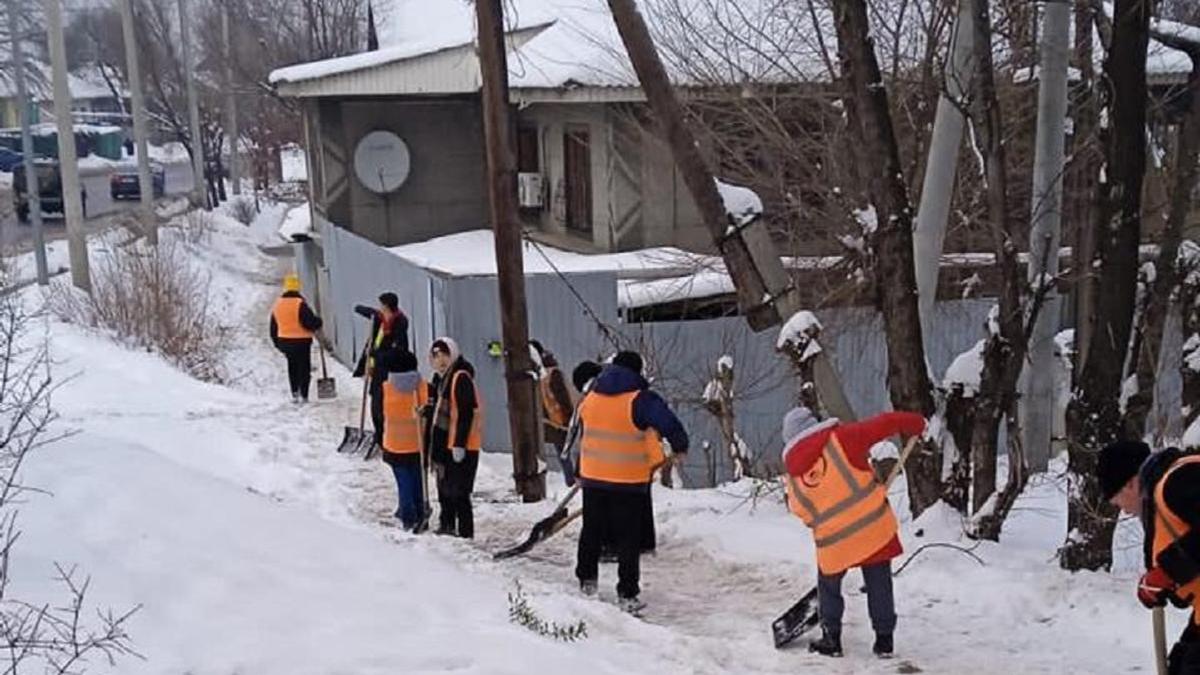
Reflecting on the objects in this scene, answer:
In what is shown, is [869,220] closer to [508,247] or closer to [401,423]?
[508,247]

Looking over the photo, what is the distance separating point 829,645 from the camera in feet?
19.6

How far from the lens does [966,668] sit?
18.9 feet

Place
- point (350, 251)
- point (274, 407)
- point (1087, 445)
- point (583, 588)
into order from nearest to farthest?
1. point (1087, 445)
2. point (583, 588)
3. point (274, 407)
4. point (350, 251)

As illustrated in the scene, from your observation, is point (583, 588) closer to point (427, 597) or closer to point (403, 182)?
point (427, 597)

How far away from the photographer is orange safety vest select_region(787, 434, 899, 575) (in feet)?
19.0

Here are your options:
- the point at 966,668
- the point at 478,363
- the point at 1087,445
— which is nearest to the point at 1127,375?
the point at 1087,445

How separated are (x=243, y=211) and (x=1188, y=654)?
134 feet

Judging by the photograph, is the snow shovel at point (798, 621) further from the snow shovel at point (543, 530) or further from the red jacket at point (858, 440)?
the snow shovel at point (543, 530)

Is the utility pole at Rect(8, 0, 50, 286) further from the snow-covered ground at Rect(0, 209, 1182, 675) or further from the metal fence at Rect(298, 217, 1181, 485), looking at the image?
the snow-covered ground at Rect(0, 209, 1182, 675)

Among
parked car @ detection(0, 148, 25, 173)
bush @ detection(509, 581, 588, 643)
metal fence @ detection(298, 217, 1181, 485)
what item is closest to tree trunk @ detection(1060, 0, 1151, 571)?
bush @ detection(509, 581, 588, 643)

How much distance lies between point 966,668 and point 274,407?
1017cm

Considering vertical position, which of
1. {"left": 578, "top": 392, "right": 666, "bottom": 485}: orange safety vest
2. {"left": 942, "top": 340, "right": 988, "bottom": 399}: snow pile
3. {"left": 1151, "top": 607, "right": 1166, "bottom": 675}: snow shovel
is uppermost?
{"left": 942, "top": 340, "right": 988, "bottom": 399}: snow pile

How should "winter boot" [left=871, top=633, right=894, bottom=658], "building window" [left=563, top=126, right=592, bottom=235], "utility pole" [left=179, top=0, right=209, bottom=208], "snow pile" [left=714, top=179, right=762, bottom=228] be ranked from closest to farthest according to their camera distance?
"winter boot" [left=871, top=633, right=894, bottom=658], "snow pile" [left=714, top=179, right=762, bottom=228], "building window" [left=563, top=126, right=592, bottom=235], "utility pole" [left=179, top=0, right=209, bottom=208]

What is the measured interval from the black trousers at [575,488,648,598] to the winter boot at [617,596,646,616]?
26 mm
